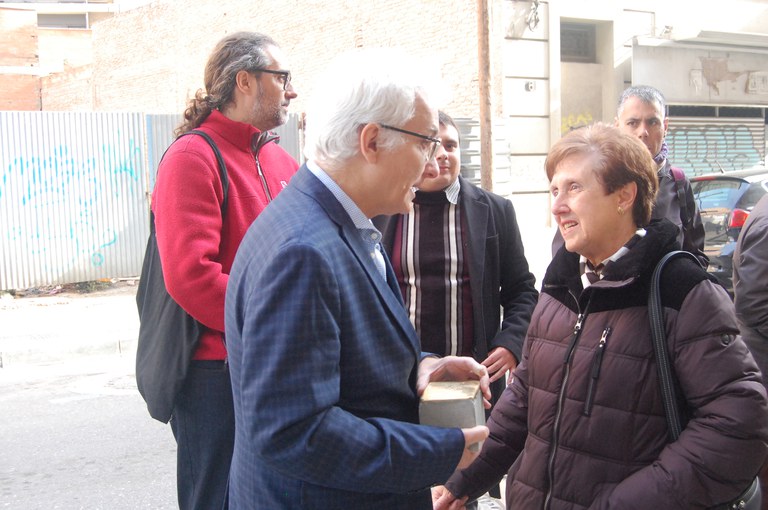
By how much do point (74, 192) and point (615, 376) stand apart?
1153 centimetres

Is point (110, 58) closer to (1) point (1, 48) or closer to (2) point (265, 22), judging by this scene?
(1) point (1, 48)

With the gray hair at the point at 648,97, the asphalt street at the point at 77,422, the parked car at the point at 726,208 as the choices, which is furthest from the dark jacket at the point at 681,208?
the parked car at the point at 726,208

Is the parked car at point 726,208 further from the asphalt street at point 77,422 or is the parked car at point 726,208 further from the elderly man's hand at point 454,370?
the elderly man's hand at point 454,370

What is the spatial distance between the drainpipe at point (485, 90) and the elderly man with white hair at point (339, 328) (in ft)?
33.7

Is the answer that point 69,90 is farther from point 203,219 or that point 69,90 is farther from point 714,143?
point 203,219

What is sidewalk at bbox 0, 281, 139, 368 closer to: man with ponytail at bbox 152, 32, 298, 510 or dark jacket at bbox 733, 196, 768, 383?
man with ponytail at bbox 152, 32, 298, 510

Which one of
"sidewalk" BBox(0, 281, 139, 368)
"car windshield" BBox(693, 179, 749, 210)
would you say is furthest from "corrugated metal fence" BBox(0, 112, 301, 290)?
"car windshield" BBox(693, 179, 749, 210)

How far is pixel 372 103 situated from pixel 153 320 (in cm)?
150

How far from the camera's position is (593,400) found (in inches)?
79.5

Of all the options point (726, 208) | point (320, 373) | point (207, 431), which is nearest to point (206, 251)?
point (207, 431)

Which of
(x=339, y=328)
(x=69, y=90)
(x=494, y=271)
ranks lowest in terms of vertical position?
(x=494, y=271)

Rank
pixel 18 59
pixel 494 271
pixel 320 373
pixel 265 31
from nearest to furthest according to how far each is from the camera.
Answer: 1. pixel 320 373
2. pixel 494 271
3. pixel 265 31
4. pixel 18 59

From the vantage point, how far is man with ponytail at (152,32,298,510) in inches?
106

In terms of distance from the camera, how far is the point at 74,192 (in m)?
12.1
